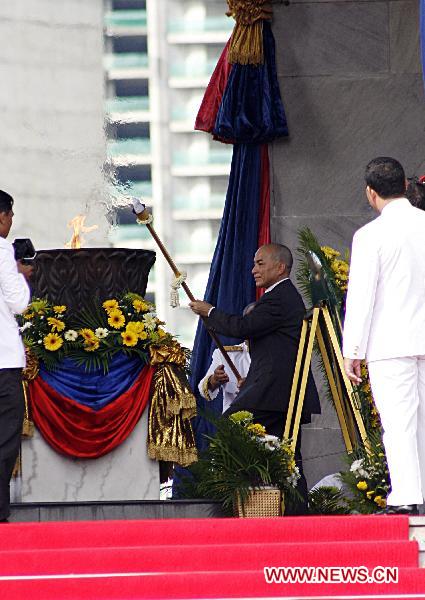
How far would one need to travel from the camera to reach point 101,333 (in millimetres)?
9289

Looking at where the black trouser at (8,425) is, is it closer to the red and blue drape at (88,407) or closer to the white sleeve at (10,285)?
the white sleeve at (10,285)

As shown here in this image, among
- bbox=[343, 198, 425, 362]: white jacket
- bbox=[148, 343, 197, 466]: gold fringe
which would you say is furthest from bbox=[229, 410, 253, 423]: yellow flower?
bbox=[343, 198, 425, 362]: white jacket

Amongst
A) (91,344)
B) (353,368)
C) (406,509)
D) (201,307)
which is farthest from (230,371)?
(406,509)

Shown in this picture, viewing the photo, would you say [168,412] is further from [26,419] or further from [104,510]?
[26,419]

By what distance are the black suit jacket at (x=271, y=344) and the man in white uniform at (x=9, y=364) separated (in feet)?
5.00

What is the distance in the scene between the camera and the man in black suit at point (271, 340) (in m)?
9.48

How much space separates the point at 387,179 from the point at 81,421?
93.2 inches

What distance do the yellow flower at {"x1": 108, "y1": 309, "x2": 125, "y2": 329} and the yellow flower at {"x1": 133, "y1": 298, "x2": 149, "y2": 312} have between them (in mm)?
98

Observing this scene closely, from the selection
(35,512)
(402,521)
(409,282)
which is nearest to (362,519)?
(402,521)

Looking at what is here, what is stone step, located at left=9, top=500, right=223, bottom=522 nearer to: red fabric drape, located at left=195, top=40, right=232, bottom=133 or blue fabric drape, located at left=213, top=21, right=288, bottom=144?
blue fabric drape, located at left=213, top=21, right=288, bottom=144

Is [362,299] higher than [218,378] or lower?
higher

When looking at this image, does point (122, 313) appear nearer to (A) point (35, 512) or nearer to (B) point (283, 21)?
(A) point (35, 512)

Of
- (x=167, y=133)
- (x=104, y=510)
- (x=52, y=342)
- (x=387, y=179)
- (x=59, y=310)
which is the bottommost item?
(x=104, y=510)

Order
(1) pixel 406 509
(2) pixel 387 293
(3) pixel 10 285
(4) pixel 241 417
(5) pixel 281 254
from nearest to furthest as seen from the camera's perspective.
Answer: (1) pixel 406 509 → (2) pixel 387 293 → (3) pixel 10 285 → (4) pixel 241 417 → (5) pixel 281 254
